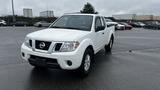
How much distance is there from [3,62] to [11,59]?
0.54 metres

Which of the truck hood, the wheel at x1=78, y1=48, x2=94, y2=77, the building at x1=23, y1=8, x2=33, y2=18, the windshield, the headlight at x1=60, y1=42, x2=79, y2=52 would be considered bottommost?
the wheel at x1=78, y1=48, x2=94, y2=77

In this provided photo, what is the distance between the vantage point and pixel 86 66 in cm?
571

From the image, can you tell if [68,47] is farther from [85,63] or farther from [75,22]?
[75,22]

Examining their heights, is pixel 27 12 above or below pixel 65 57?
above

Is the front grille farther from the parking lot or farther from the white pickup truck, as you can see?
the parking lot

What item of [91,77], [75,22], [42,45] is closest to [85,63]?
[91,77]

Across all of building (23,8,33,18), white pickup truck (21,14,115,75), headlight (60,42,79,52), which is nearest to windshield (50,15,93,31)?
white pickup truck (21,14,115,75)

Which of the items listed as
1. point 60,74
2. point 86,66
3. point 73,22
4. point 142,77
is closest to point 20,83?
point 60,74

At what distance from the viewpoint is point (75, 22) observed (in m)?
6.57

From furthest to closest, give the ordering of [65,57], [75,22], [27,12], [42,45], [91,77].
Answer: [27,12]
[75,22]
[91,77]
[42,45]
[65,57]

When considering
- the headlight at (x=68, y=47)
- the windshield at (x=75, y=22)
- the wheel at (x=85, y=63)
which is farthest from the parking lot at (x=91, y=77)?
the windshield at (x=75, y=22)

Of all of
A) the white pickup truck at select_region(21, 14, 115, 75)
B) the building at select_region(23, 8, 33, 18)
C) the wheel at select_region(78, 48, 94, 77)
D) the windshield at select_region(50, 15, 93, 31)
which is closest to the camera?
the white pickup truck at select_region(21, 14, 115, 75)

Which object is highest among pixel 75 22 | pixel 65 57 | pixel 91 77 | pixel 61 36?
pixel 75 22

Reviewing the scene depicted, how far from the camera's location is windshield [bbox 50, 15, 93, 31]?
627 centimetres
